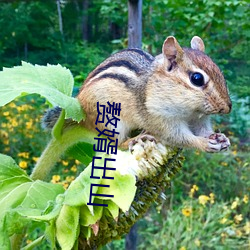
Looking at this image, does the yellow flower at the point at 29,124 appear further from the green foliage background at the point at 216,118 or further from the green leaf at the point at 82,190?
the green leaf at the point at 82,190

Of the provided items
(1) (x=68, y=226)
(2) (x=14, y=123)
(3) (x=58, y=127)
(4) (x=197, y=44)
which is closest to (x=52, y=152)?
(3) (x=58, y=127)

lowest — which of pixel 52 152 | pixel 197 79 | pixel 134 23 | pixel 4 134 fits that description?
pixel 52 152

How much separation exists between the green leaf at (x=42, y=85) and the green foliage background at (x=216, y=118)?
21.3 inches

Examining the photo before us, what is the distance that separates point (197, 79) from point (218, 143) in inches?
4.5

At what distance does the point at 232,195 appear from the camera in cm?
255

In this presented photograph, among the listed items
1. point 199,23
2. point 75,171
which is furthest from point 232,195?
point 199,23

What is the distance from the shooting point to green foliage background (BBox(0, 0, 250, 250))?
193cm

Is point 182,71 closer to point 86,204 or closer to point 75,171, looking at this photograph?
point 86,204

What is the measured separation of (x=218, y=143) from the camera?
0.61 meters

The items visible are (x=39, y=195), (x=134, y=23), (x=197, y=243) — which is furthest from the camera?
(x=197, y=243)

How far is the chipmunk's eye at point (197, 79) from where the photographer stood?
68 cm

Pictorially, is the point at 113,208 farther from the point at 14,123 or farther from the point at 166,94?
the point at 14,123

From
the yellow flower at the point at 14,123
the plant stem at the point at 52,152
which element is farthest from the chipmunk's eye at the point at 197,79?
the yellow flower at the point at 14,123

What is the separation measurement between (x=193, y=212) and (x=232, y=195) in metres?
0.45
